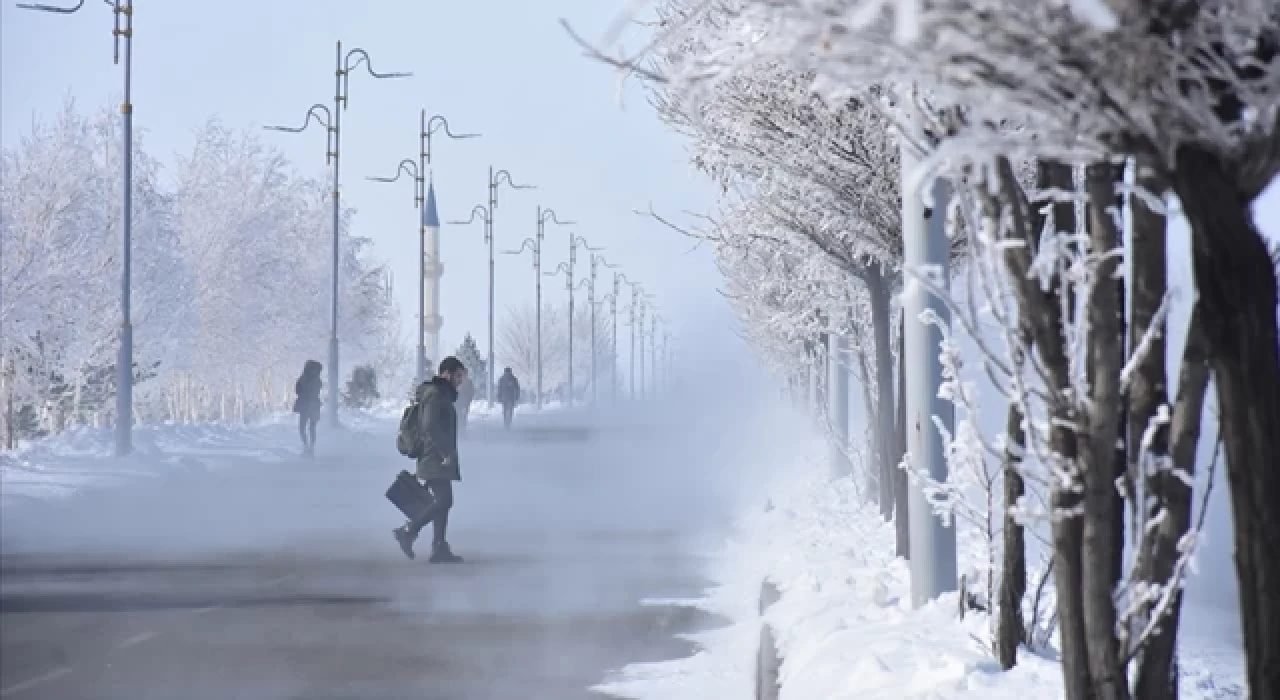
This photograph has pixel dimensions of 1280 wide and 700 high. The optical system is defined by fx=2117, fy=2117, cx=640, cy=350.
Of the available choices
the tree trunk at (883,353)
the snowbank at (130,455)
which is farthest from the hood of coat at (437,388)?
the snowbank at (130,455)

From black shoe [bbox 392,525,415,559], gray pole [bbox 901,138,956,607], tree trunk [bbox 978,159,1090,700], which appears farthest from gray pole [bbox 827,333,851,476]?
tree trunk [bbox 978,159,1090,700]

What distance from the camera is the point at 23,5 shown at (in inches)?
1252

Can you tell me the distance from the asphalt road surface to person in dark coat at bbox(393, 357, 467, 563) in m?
0.30

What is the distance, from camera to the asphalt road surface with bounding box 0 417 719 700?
10.9 m

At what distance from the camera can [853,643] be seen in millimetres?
9734

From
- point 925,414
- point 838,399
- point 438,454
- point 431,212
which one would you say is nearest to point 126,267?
point 838,399

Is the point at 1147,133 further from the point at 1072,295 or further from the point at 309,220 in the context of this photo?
the point at 309,220

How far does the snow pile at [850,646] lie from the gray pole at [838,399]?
7.16 metres

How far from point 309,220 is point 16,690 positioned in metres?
82.3

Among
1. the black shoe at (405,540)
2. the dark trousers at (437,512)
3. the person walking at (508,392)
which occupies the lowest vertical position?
the black shoe at (405,540)

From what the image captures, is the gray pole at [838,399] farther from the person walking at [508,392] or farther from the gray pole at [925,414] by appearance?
the person walking at [508,392]

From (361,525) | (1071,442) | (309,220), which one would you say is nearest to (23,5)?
(361,525)

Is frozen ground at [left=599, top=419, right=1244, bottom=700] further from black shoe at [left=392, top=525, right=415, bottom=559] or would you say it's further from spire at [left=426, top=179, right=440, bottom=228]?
spire at [left=426, top=179, right=440, bottom=228]

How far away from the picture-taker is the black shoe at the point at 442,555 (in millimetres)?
18828
